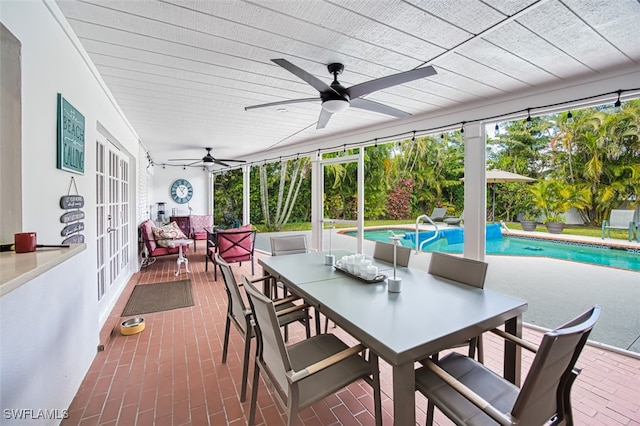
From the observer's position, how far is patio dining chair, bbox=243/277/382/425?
3.96 ft

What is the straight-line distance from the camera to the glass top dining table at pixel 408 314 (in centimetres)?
111

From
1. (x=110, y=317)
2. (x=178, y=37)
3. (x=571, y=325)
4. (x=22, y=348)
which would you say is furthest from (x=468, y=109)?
(x=110, y=317)

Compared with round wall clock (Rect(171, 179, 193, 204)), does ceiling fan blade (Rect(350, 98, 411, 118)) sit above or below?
above

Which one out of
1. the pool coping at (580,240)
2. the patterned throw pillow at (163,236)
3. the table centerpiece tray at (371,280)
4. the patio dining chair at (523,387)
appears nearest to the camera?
the patio dining chair at (523,387)

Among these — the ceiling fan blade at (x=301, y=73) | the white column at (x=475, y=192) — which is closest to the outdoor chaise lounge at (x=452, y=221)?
the white column at (x=475, y=192)

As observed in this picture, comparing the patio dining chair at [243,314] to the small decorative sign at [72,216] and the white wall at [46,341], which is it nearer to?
the white wall at [46,341]

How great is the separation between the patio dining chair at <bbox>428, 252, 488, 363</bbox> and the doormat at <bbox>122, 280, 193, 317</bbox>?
2.97 meters

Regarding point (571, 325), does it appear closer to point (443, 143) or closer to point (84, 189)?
point (84, 189)

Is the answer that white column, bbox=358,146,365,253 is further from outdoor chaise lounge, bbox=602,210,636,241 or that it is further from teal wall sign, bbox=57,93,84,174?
outdoor chaise lounge, bbox=602,210,636,241

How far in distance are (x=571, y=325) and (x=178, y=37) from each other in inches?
106

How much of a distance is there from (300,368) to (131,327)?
7.01 feet

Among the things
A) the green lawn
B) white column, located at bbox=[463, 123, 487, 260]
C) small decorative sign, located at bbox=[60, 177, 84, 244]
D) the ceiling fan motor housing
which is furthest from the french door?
white column, located at bbox=[463, 123, 487, 260]

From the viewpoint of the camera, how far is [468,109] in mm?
3238

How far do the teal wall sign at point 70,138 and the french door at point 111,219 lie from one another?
3.20 ft
